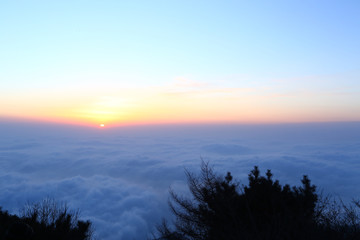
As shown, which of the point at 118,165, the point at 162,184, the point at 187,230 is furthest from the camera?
the point at 118,165

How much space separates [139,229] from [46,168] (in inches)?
3230

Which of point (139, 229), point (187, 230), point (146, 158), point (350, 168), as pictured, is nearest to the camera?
point (187, 230)

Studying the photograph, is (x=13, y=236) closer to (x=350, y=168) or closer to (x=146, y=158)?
(x=350, y=168)

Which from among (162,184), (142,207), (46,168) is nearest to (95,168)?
(46,168)

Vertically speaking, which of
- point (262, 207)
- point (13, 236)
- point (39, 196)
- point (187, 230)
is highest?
point (13, 236)

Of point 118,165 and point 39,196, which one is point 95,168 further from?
point 39,196

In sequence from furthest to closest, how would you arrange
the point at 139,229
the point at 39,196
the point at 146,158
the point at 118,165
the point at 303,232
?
the point at 146,158 → the point at 118,165 → the point at 39,196 → the point at 139,229 → the point at 303,232

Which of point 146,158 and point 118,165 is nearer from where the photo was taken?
point 118,165

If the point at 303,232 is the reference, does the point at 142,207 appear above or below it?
below

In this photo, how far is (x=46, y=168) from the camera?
4348 inches

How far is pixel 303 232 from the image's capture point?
5852 mm

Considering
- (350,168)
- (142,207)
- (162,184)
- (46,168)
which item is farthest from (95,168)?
(350,168)

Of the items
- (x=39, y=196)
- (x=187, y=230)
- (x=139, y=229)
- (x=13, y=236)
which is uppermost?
(x=13, y=236)

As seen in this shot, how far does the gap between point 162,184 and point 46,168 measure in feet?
221
